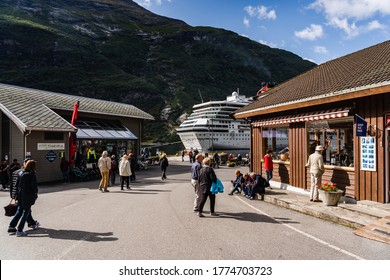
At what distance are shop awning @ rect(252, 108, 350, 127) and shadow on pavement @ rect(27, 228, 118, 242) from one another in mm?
7769

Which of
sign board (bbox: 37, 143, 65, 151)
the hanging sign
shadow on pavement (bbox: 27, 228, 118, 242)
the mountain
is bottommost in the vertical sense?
shadow on pavement (bbox: 27, 228, 118, 242)

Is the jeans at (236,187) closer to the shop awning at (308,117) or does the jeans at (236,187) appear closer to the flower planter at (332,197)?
the shop awning at (308,117)

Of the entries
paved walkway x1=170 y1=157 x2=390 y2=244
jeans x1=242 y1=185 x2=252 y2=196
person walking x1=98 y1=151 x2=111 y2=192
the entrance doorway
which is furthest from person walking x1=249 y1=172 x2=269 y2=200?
person walking x1=98 y1=151 x2=111 y2=192

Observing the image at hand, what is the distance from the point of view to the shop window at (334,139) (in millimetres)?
10419


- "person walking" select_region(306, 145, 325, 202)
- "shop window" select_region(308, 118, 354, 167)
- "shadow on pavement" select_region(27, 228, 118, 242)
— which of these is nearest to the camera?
"shadow on pavement" select_region(27, 228, 118, 242)

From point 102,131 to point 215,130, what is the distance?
144 ft

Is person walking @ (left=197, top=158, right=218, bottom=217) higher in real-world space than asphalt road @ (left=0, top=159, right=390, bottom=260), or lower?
higher

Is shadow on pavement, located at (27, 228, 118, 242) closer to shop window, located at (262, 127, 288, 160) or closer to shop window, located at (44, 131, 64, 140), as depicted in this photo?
shop window, located at (262, 127, 288, 160)

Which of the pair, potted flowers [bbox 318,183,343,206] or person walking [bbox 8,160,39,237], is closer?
person walking [bbox 8,160,39,237]

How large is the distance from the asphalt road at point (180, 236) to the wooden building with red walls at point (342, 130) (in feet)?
7.56

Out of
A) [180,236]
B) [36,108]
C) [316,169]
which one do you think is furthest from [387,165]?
[36,108]

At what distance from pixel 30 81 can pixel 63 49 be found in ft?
86.6

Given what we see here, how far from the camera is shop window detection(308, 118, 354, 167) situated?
10.4 metres

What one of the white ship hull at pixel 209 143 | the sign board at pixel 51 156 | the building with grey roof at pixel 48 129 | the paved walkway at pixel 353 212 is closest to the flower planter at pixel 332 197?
the paved walkway at pixel 353 212
